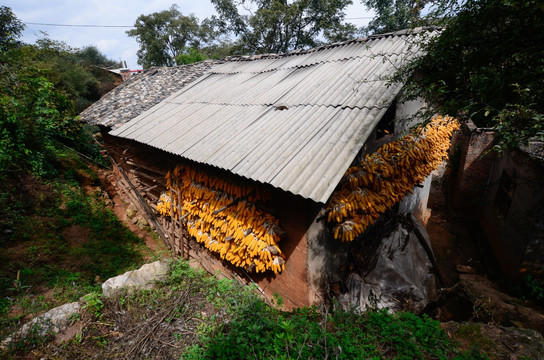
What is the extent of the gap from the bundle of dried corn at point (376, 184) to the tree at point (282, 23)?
800 inches

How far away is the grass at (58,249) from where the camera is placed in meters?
4.52

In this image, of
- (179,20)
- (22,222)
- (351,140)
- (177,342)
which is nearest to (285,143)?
(351,140)

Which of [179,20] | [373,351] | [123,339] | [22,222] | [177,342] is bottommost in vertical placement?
[22,222]

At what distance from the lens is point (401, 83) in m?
4.02

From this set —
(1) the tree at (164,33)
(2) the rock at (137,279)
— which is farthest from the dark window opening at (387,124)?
(1) the tree at (164,33)

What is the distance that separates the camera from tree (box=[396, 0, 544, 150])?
250 centimetres

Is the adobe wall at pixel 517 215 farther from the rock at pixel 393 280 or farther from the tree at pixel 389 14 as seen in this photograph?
the tree at pixel 389 14

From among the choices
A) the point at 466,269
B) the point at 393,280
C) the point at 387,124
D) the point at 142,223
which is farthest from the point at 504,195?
the point at 142,223

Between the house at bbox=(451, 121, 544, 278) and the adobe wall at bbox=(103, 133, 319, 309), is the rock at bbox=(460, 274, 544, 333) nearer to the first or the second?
the house at bbox=(451, 121, 544, 278)

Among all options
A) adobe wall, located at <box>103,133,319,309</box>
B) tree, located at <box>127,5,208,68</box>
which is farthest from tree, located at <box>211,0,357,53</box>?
adobe wall, located at <box>103,133,319,309</box>

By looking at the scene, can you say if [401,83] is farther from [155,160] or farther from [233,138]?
[155,160]

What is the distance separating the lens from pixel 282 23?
67.2 ft

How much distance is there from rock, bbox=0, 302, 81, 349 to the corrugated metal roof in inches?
118

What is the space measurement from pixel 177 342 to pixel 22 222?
6672 mm
